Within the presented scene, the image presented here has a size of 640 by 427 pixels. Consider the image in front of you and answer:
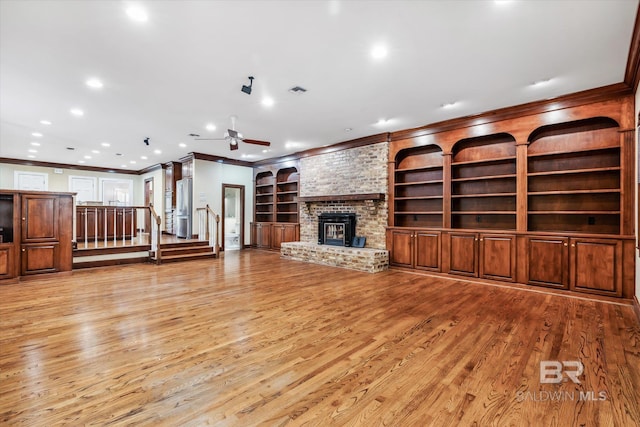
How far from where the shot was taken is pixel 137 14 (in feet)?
9.34

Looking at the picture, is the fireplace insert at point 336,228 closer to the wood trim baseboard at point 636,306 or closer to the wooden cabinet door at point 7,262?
the wood trim baseboard at point 636,306

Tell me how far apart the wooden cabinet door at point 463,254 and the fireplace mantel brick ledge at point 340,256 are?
1427 millimetres

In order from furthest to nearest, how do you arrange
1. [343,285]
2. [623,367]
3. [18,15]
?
[343,285]
[18,15]
[623,367]

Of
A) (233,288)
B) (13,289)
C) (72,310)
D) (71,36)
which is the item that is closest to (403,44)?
(71,36)

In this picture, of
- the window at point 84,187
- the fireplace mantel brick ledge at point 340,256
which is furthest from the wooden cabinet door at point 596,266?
the window at point 84,187

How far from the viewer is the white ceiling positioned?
2836 mm

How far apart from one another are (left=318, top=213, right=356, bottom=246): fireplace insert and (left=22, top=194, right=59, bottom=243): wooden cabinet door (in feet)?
18.7

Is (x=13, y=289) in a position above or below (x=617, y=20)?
below

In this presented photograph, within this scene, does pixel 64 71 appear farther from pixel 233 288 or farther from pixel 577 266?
pixel 577 266

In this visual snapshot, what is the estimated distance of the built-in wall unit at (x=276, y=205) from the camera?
32.0ft

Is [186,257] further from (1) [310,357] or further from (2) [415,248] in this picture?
(1) [310,357]

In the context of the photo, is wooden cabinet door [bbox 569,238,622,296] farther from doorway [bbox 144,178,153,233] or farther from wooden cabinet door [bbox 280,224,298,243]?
doorway [bbox 144,178,153,233]

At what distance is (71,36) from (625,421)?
5.60 meters

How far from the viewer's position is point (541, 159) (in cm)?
528
